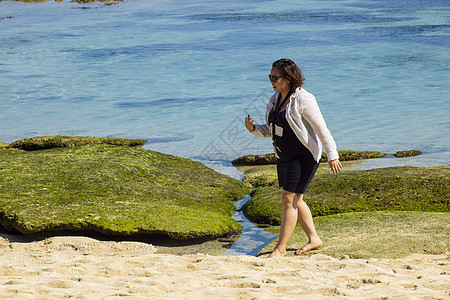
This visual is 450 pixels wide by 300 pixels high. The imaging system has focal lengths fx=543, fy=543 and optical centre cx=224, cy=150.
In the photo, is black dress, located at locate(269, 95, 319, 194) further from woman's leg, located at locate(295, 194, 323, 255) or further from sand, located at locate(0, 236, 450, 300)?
sand, located at locate(0, 236, 450, 300)

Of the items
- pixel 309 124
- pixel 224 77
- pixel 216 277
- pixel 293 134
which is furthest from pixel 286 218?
pixel 224 77

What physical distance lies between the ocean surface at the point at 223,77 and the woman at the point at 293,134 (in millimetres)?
7028

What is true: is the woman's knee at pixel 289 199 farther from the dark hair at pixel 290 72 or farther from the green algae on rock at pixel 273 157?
the green algae on rock at pixel 273 157

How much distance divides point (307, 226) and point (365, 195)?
8.16 ft

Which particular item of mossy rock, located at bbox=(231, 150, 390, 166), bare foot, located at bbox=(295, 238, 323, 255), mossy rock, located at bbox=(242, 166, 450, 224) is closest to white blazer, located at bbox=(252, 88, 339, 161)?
bare foot, located at bbox=(295, 238, 323, 255)

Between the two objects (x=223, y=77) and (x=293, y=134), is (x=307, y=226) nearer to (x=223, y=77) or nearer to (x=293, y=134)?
(x=293, y=134)

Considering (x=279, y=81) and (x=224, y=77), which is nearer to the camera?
(x=279, y=81)

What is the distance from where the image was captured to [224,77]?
29.2m

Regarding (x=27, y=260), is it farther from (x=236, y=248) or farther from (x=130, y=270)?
(x=236, y=248)

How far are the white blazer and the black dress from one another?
8cm

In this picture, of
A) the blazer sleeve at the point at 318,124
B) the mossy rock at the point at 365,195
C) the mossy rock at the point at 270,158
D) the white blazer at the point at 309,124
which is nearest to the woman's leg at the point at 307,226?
the white blazer at the point at 309,124

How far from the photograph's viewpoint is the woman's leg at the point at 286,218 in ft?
21.3

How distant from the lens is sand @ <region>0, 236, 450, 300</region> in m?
4.92

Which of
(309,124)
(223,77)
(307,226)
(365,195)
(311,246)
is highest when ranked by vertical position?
(309,124)
